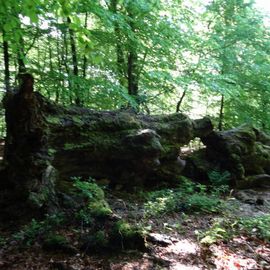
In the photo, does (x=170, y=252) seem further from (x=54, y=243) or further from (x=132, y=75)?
(x=132, y=75)

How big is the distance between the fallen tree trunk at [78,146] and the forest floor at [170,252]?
41.7 inches

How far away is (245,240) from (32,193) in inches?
155

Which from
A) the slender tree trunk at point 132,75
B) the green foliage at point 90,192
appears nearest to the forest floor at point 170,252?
the green foliage at point 90,192

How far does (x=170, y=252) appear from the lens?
4.74 m

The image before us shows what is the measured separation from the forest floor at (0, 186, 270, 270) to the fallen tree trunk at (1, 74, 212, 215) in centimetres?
106

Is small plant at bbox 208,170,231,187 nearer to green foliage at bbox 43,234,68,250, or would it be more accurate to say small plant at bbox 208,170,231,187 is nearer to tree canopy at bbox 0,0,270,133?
tree canopy at bbox 0,0,270,133

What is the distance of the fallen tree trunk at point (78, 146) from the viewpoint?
18.5 ft

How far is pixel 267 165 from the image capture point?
11.8 meters

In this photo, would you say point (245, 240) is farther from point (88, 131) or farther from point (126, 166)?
point (88, 131)

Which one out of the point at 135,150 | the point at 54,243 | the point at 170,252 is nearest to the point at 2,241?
the point at 54,243

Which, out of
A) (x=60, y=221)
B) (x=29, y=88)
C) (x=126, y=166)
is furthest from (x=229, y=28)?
(x=60, y=221)

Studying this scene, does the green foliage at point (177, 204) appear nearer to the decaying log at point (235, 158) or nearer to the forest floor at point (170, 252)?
the forest floor at point (170, 252)

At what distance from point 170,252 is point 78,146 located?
12.6 feet

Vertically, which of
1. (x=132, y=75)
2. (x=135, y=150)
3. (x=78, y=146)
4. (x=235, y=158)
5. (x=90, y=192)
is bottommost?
(x=90, y=192)
